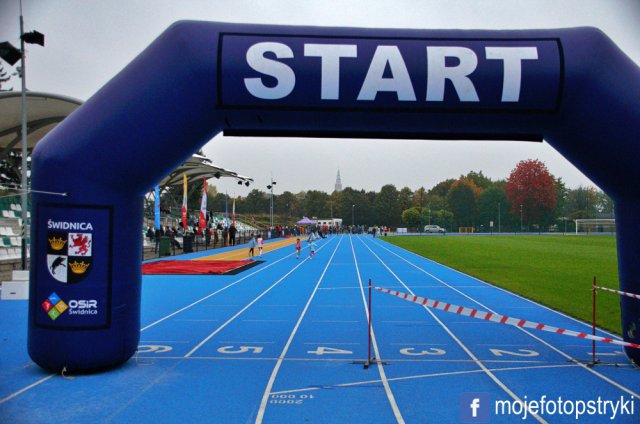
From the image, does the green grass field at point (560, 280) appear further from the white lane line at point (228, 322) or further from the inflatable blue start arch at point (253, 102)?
the white lane line at point (228, 322)

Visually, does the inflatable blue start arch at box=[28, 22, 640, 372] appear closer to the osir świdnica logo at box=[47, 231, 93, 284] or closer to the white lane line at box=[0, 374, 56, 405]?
the osir świdnica logo at box=[47, 231, 93, 284]

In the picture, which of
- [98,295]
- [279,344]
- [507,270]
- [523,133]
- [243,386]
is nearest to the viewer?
[243,386]

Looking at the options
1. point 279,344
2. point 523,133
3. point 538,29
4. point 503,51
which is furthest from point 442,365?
point 538,29

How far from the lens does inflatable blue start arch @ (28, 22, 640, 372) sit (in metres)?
6.78

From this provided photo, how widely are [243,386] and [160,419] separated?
1.34 m

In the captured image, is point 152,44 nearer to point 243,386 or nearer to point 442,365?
point 243,386

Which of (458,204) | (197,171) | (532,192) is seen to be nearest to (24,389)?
(197,171)

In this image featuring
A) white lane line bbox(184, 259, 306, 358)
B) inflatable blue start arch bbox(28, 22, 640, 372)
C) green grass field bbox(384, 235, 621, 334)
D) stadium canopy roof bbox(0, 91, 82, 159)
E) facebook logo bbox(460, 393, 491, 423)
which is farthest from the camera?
stadium canopy roof bbox(0, 91, 82, 159)

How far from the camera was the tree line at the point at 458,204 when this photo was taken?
99.3m

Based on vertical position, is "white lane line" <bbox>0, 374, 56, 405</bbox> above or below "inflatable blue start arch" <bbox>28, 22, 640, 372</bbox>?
below

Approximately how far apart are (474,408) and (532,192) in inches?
4000

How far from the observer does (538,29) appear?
7.05 m

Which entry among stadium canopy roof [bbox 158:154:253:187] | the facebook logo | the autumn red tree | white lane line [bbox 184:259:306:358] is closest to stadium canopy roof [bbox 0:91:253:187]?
white lane line [bbox 184:259:306:358]

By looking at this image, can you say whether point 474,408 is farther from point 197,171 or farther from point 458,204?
point 458,204
